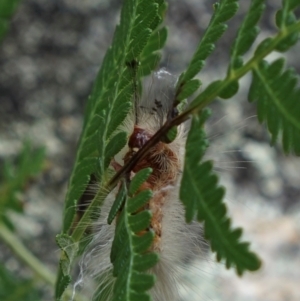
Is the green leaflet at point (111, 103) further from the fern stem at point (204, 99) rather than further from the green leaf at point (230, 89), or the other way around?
the green leaf at point (230, 89)

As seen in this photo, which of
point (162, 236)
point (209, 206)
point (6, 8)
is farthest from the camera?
point (6, 8)

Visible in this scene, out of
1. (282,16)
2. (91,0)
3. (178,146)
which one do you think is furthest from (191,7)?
(282,16)

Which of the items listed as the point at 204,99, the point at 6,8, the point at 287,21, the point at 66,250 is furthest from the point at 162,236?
the point at 6,8

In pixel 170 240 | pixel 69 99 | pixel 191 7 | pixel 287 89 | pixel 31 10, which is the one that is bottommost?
pixel 170 240

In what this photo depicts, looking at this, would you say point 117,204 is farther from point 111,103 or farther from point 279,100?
point 279,100

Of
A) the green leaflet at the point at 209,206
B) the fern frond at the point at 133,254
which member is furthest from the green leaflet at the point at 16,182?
the green leaflet at the point at 209,206

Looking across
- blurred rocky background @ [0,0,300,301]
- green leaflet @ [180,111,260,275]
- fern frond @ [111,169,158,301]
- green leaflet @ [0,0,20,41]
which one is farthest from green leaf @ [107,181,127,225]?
blurred rocky background @ [0,0,300,301]

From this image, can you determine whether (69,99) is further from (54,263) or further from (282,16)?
(282,16)
